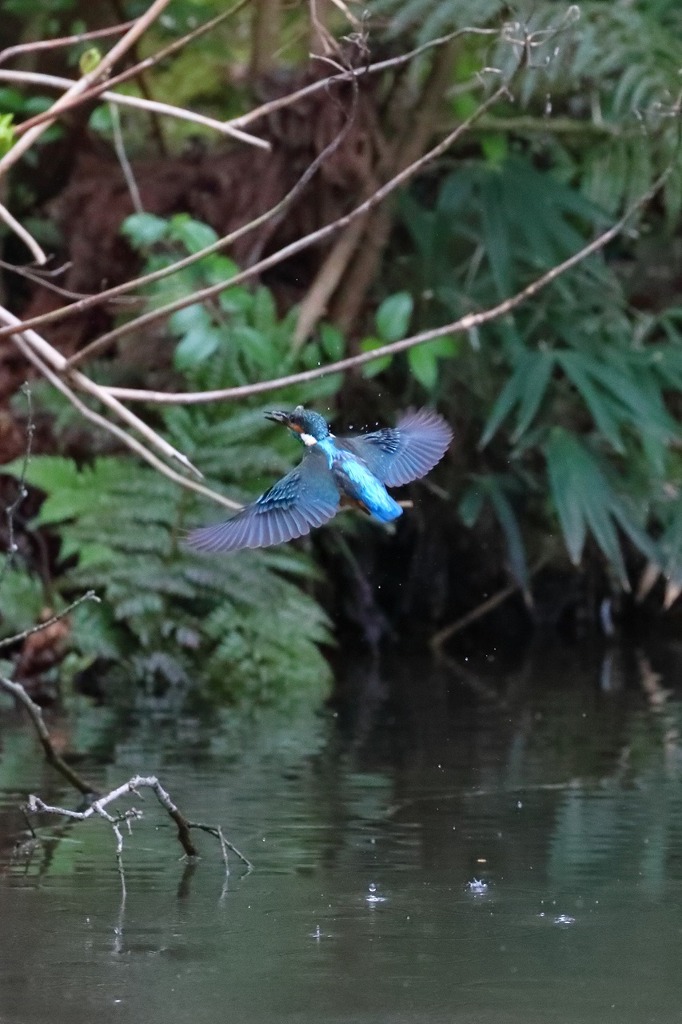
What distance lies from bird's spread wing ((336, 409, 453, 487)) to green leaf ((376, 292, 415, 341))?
1995 mm

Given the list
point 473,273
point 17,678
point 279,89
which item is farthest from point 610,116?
point 17,678

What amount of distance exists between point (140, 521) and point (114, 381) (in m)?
0.60

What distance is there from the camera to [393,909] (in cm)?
279

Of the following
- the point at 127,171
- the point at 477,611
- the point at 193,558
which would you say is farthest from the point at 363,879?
the point at 477,611

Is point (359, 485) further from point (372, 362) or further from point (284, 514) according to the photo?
point (372, 362)

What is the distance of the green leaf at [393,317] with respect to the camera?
561cm

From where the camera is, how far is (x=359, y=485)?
310 cm

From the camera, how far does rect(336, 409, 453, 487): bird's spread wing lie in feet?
11.3

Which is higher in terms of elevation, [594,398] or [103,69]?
[103,69]

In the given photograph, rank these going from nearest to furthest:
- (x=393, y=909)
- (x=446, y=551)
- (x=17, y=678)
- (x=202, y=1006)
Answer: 1. (x=202, y=1006)
2. (x=393, y=909)
3. (x=17, y=678)
4. (x=446, y=551)

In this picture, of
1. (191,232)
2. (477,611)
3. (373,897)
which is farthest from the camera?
(477,611)

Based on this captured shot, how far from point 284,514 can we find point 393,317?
262 cm

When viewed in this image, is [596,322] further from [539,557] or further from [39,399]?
[39,399]

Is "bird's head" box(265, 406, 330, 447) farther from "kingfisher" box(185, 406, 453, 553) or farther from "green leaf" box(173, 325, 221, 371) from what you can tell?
"green leaf" box(173, 325, 221, 371)
